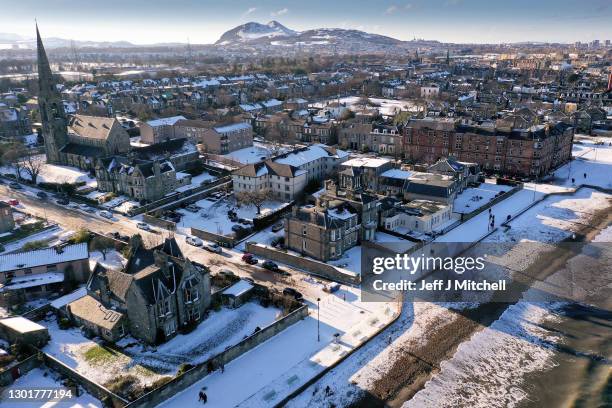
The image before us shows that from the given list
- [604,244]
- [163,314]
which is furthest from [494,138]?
[163,314]

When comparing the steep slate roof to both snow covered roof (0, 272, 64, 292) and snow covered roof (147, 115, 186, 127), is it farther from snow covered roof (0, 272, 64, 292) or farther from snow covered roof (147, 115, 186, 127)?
snow covered roof (0, 272, 64, 292)

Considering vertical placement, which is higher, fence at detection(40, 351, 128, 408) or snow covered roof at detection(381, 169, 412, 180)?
snow covered roof at detection(381, 169, 412, 180)

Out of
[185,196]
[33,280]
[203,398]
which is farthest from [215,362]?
[185,196]

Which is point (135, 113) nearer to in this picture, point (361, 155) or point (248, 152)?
point (248, 152)

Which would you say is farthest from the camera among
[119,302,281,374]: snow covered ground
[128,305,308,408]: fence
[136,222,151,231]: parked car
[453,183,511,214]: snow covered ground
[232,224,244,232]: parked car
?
[453,183,511,214]: snow covered ground

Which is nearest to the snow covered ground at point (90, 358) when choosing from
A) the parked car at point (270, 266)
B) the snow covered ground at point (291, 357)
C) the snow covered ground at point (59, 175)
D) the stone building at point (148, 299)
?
the stone building at point (148, 299)

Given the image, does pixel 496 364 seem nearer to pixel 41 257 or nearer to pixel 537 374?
pixel 537 374

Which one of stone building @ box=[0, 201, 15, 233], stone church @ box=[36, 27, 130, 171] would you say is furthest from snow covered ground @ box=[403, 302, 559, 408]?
stone church @ box=[36, 27, 130, 171]
